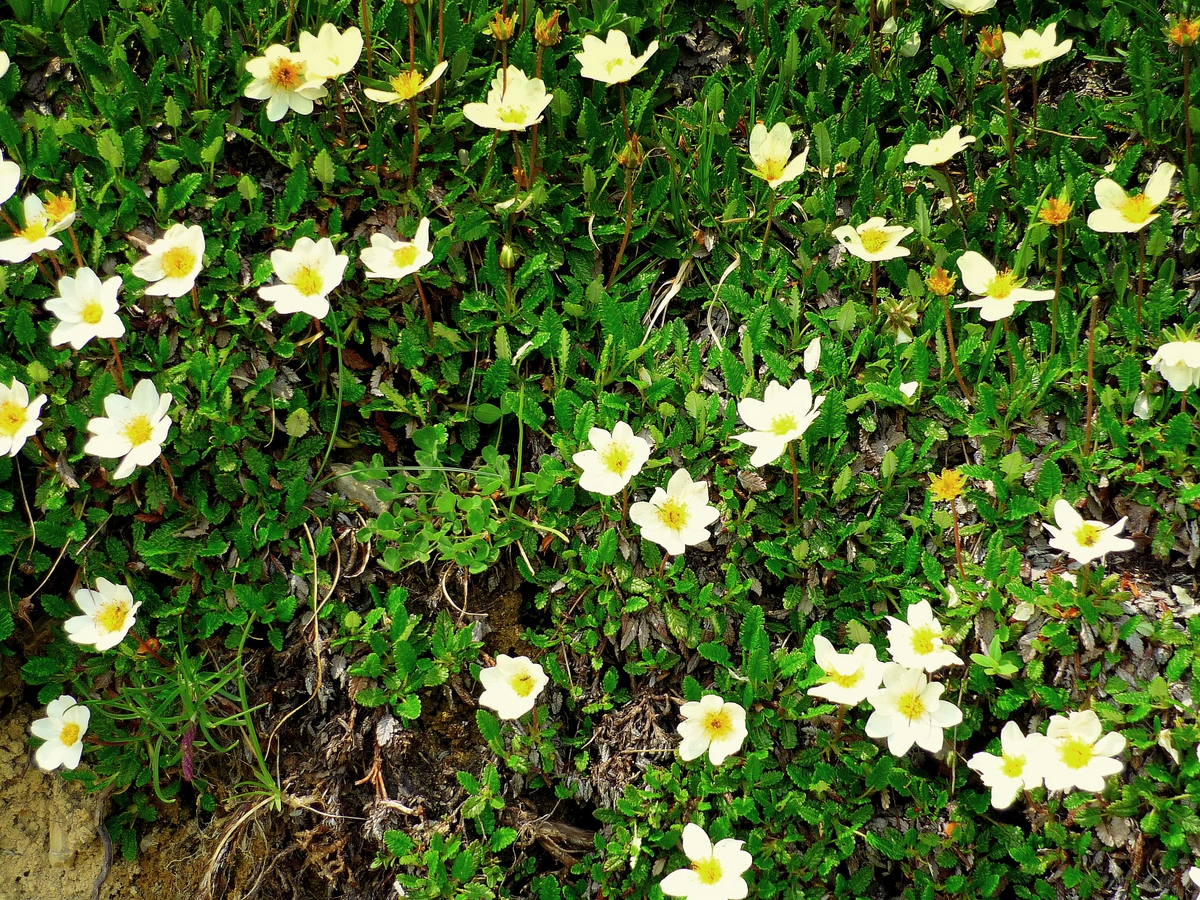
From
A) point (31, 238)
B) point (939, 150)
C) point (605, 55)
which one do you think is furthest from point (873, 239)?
point (31, 238)

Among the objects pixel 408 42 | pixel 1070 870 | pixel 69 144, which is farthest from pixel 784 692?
pixel 69 144

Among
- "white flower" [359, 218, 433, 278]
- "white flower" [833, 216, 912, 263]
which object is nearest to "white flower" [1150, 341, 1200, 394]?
"white flower" [833, 216, 912, 263]

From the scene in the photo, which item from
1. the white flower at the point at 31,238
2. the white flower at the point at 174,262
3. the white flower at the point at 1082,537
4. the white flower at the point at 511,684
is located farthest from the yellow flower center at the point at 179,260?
the white flower at the point at 1082,537

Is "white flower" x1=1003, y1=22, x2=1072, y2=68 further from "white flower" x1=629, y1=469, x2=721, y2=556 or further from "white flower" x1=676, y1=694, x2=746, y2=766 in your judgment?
"white flower" x1=676, y1=694, x2=746, y2=766

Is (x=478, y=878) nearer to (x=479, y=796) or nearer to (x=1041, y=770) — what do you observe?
(x=479, y=796)

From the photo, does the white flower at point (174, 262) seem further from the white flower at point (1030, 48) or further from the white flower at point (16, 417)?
the white flower at point (1030, 48)

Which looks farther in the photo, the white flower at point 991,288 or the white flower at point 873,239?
the white flower at point 873,239

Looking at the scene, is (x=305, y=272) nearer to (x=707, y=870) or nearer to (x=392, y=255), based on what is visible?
(x=392, y=255)
